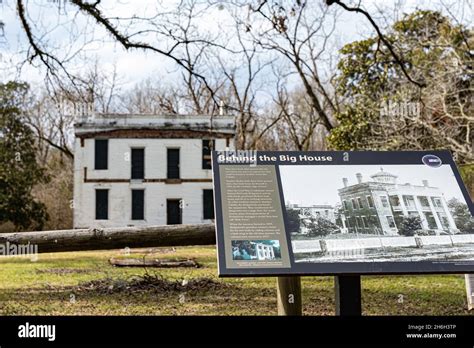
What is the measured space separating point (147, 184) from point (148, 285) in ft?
16.4

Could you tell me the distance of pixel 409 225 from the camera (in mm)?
2752

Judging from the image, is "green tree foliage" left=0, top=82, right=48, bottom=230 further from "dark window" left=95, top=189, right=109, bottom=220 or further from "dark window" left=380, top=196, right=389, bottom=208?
"dark window" left=380, top=196, right=389, bottom=208

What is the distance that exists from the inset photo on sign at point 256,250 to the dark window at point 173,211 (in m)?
8.51

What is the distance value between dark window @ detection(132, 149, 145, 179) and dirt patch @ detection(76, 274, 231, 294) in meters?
4.54

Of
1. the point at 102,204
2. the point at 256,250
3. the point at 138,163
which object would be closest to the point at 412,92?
the point at 138,163

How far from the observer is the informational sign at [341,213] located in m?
2.54

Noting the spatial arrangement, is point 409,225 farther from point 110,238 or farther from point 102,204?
point 102,204

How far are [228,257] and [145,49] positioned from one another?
15.6 ft

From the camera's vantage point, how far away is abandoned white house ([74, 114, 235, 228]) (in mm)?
10789

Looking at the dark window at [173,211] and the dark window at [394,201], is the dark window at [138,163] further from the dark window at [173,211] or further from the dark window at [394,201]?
the dark window at [394,201]

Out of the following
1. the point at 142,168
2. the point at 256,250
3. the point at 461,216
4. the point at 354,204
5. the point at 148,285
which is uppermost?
the point at 142,168

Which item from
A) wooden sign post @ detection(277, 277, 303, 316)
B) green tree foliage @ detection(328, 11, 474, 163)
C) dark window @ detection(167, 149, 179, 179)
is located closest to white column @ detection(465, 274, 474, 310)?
wooden sign post @ detection(277, 277, 303, 316)

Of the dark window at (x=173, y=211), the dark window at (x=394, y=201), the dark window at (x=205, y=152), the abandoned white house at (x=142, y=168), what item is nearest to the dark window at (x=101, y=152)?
the abandoned white house at (x=142, y=168)
